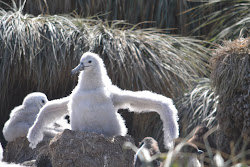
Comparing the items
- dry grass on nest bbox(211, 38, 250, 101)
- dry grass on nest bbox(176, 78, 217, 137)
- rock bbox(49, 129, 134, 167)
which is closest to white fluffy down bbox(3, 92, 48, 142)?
rock bbox(49, 129, 134, 167)

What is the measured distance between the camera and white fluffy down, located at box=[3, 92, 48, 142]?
6.48m

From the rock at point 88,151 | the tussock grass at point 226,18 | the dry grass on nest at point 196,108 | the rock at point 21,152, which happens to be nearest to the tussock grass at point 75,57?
the dry grass on nest at point 196,108

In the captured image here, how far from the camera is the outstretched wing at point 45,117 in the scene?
17.5 feet

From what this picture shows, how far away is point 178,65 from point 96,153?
3501 mm

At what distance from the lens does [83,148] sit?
4.73 m

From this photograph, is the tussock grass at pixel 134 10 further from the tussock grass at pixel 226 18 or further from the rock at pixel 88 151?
the rock at pixel 88 151

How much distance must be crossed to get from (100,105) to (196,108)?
2.89m

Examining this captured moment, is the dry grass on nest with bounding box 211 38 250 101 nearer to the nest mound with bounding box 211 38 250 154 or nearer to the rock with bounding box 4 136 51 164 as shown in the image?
the nest mound with bounding box 211 38 250 154

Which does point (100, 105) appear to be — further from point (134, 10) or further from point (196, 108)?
point (134, 10)

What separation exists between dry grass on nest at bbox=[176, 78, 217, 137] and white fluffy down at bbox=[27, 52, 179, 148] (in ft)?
7.08

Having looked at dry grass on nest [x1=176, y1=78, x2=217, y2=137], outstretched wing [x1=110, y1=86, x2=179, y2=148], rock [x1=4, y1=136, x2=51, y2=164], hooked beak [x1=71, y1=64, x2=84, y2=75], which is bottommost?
rock [x1=4, y1=136, x2=51, y2=164]

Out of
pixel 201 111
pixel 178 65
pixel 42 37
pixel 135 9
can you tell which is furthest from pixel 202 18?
pixel 42 37

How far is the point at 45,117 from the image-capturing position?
17.8ft

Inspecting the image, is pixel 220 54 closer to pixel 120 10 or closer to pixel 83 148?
pixel 83 148
